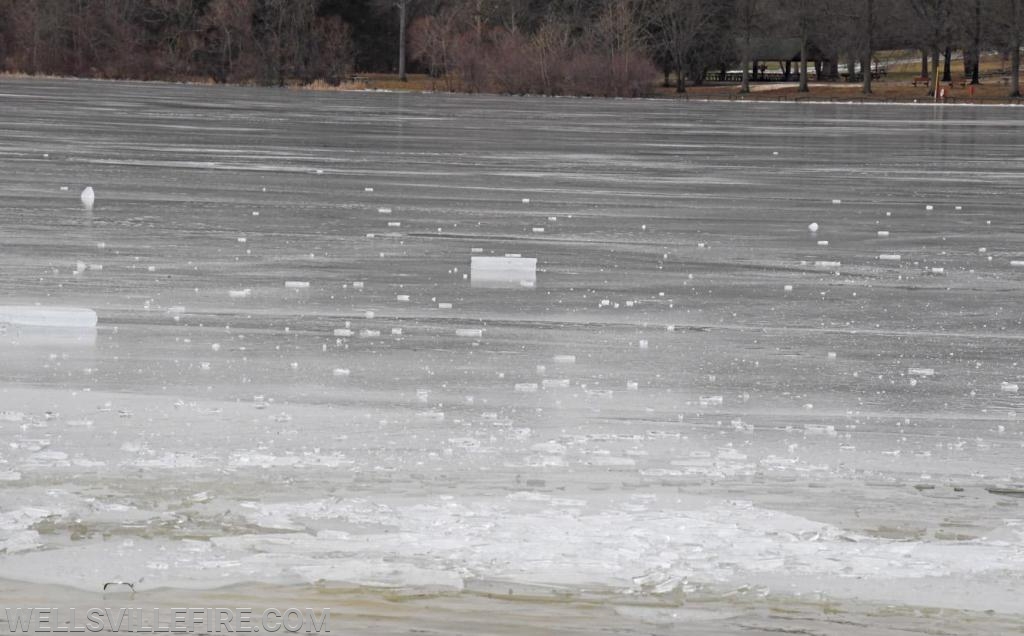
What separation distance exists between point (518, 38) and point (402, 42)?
16662mm

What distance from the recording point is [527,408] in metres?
7.40

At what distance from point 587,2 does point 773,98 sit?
1733 centimetres

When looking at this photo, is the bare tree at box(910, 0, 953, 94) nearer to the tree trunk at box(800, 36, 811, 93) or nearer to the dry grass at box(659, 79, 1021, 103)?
the dry grass at box(659, 79, 1021, 103)

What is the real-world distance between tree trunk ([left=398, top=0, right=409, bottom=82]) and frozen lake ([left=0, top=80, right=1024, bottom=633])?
8619cm

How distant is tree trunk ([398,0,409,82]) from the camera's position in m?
103

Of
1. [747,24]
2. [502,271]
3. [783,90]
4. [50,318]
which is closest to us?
[50,318]

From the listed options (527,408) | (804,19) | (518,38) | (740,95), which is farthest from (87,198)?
(804,19)

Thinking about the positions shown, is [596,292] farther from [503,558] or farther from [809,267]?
[503,558]

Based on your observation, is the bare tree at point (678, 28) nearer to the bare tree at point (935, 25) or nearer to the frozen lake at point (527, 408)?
the bare tree at point (935, 25)

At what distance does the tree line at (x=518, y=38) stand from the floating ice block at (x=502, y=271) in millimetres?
71358

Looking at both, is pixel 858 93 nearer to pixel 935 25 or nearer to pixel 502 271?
pixel 935 25

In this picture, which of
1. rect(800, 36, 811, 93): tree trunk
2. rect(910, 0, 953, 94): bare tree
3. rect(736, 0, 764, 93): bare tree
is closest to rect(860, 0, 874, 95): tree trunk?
rect(910, 0, 953, 94): bare tree

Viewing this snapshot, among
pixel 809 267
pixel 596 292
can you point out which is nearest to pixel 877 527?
pixel 596 292

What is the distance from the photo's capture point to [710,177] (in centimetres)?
2316
